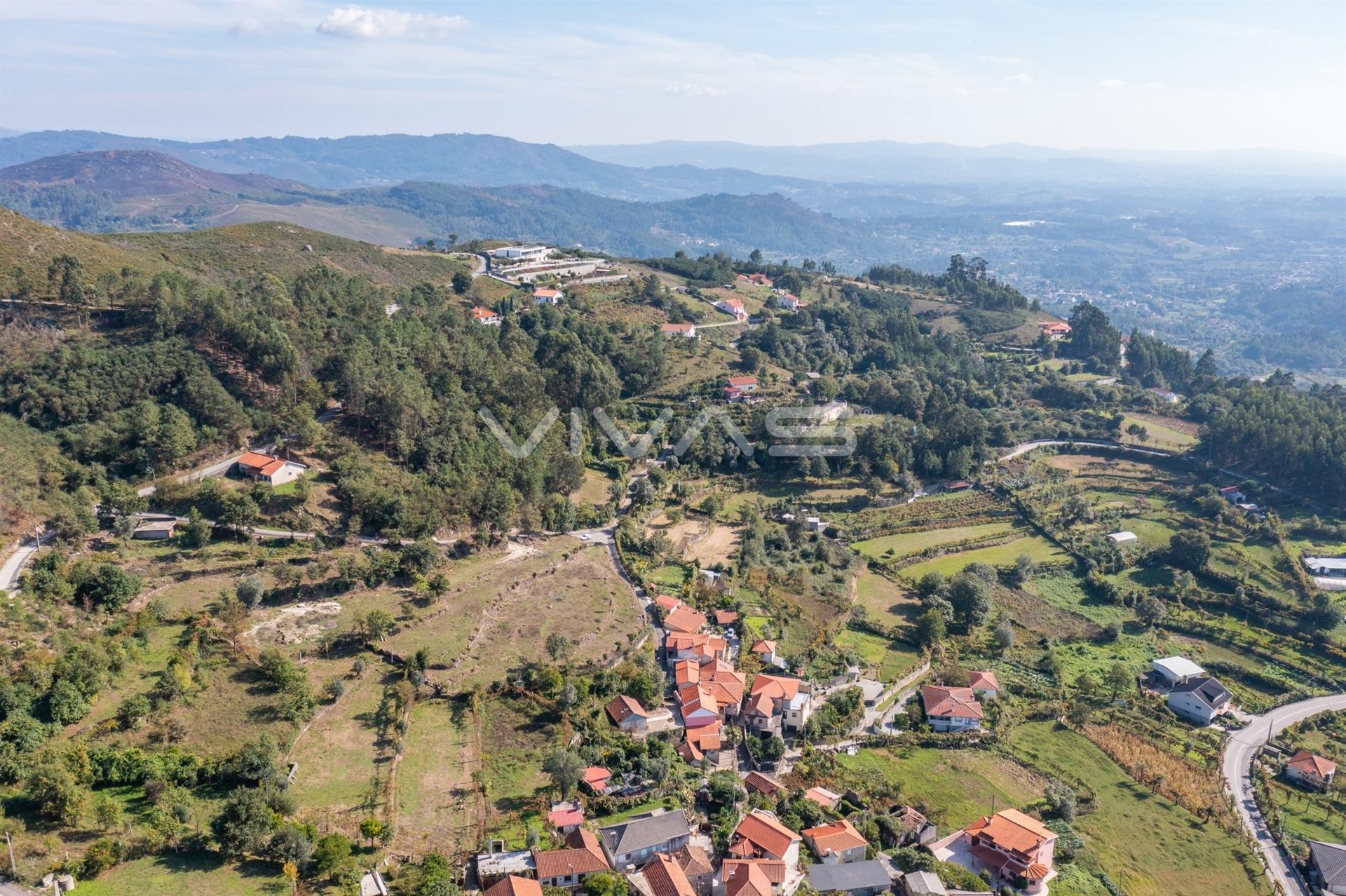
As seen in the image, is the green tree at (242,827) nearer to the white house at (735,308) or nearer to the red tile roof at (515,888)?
the red tile roof at (515,888)

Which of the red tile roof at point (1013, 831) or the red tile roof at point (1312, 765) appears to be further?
the red tile roof at point (1312, 765)

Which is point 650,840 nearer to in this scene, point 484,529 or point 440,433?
point 484,529

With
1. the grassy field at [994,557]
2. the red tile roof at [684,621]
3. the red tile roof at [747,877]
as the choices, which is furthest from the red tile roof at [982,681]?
the red tile roof at [747,877]

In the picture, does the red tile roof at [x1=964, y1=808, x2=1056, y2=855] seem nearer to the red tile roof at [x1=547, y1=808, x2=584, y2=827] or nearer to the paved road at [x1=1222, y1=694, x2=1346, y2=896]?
the paved road at [x1=1222, y1=694, x2=1346, y2=896]

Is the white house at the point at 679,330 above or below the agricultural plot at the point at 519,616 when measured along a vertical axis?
above

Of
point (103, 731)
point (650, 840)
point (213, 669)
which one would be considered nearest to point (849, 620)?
point (650, 840)
